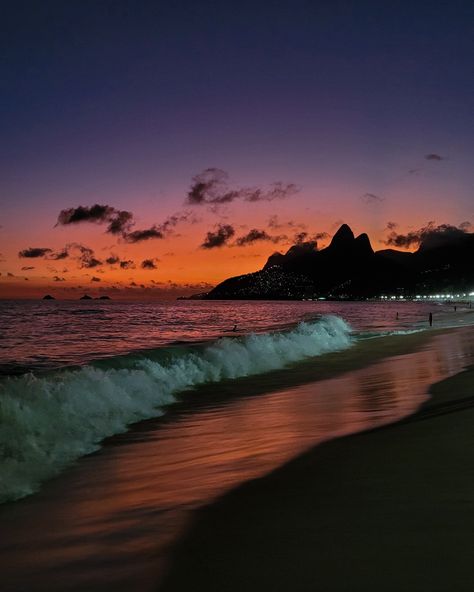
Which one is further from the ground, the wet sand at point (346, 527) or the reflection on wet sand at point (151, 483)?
the wet sand at point (346, 527)

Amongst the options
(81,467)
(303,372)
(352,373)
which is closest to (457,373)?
(352,373)

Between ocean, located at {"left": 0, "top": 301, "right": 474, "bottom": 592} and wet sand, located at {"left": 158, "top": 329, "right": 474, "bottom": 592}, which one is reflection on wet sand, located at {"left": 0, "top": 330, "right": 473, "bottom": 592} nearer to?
ocean, located at {"left": 0, "top": 301, "right": 474, "bottom": 592}

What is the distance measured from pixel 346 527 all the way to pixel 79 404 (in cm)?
794

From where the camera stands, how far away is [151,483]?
20.8ft

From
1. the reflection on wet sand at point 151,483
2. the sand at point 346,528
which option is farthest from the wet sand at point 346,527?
the reflection on wet sand at point 151,483

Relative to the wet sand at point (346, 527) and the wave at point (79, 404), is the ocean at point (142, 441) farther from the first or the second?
the wet sand at point (346, 527)

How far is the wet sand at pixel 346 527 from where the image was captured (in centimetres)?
354

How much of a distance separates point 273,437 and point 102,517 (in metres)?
3.78

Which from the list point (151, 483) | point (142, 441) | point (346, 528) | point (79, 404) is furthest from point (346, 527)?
point (79, 404)

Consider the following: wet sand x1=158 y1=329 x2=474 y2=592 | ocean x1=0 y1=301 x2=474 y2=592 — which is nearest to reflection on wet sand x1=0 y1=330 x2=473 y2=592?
ocean x1=0 y1=301 x2=474 y2=592

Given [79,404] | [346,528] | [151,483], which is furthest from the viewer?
[79,404]

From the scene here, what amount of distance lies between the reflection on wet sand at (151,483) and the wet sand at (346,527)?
358 mm

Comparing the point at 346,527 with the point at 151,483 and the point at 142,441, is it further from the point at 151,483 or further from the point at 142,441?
the point at 142,441

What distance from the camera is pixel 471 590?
321cm
